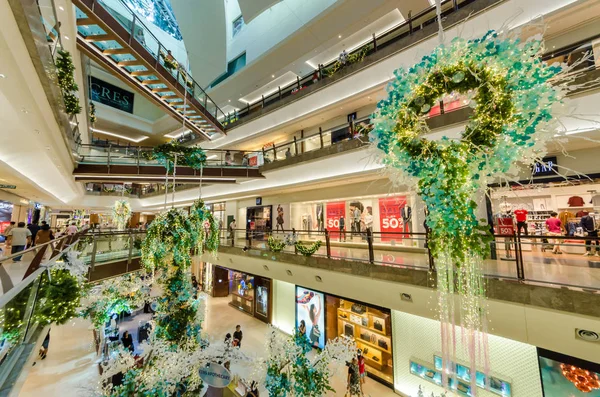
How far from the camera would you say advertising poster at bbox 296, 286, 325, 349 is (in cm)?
980

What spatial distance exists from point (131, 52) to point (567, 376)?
1373cm

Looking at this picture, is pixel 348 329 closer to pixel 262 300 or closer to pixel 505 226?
pixel 262 300

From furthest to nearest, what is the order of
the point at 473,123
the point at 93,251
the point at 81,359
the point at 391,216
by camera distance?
the point at 391,216 < the point at 81,359 < the point at 93,251 < the point at 473,123

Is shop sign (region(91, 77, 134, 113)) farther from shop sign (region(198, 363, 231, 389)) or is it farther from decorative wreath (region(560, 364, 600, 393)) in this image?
decorative wreath (region(560, 364, 600, 393))

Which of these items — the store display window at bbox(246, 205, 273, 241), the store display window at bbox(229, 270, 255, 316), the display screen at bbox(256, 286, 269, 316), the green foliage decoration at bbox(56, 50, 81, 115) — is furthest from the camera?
the store display window at bbox(246, 205, 273, 241)

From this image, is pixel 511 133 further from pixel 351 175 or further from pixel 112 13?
pixel 112 13

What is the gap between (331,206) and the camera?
12.8m

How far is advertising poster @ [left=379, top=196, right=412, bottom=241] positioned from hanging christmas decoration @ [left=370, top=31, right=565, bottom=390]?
8.27m

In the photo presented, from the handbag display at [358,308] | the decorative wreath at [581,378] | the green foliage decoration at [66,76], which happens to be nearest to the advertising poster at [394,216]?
the handbag display at [358,308]

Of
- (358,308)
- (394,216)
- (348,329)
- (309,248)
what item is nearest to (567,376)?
(358,308)

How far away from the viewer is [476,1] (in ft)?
22.3

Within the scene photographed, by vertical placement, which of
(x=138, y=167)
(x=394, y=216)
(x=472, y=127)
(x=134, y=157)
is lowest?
(x=394, y=216)

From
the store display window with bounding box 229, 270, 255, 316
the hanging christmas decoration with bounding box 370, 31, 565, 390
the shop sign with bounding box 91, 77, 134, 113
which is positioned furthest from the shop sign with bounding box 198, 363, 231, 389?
the shop sign with bounding box 91, 77, 134, 113

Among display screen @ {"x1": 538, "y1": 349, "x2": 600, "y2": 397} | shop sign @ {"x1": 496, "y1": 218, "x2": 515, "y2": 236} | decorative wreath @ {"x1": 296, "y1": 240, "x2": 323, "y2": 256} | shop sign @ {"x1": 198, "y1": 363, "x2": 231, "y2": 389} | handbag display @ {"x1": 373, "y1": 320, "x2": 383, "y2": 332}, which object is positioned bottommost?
handbag display @ {"x1": 373, "y1": 320, "x2": 383, "y2": 332}
